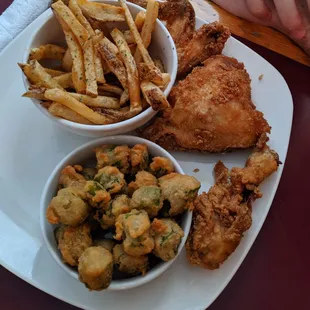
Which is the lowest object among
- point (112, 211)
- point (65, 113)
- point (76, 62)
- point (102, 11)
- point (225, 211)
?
point (225, 211)

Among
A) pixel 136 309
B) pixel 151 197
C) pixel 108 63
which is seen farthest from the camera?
pixel 108 63

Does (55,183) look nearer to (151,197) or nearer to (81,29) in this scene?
(151,197)

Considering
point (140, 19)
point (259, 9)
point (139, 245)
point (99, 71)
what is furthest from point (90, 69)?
point (259, 9)

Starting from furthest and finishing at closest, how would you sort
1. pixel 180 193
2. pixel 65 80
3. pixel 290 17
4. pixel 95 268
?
pixel 290 17 → pixel 65 80 → pixel 180 193 → pixel 95 268

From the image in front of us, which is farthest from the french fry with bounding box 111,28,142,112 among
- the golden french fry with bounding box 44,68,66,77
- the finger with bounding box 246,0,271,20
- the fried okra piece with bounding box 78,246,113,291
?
the finger with bounding box 246,0,271,20

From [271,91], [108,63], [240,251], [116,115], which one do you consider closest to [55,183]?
[116,115]

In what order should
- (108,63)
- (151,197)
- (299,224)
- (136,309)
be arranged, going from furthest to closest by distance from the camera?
(299,224) < (108,63) < (136,309) < (151,197)

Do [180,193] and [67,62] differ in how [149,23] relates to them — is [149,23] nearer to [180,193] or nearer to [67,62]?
[67,62]

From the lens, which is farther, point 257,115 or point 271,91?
point 271,91
